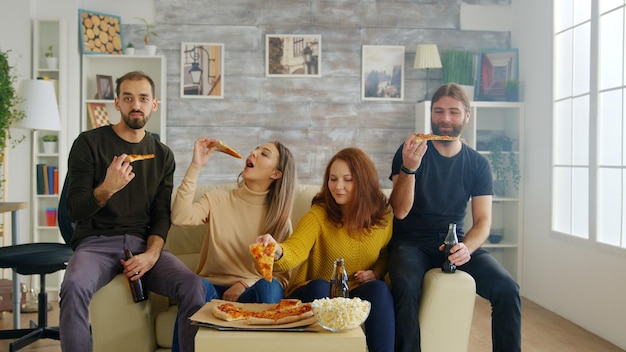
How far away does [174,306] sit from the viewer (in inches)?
120

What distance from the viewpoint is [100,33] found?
548 cm

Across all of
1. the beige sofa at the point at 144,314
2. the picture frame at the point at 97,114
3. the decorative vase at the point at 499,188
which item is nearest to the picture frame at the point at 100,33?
the picture frame at the point at 97,114

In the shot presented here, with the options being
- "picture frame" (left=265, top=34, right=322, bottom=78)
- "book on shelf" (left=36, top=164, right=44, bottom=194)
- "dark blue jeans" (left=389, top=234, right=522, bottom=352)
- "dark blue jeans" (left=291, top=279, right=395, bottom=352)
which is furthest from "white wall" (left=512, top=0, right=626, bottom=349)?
"book on shelf" (left=36, top=164, right=44, bottom=194)

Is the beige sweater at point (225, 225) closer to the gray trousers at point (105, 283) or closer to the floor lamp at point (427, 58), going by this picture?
the gray trousers at point (105, 283)

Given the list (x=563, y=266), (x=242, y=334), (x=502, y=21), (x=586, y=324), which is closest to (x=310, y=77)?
(x=502, y=21)

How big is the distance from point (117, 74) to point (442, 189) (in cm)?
338

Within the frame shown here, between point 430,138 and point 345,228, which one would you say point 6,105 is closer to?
point 345,228

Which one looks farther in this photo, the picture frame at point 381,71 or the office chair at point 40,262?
the picture frame at point 381,71

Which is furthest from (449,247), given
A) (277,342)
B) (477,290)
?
(277,342)

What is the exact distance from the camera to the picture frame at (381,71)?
573cm

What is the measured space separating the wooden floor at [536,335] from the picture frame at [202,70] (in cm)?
204

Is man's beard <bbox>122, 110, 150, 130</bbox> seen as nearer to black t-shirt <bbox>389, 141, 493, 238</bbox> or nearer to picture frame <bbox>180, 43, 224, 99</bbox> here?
black t-shirt <bbox>389, 141, 493, 238</bbox>

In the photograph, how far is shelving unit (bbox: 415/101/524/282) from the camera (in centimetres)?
541

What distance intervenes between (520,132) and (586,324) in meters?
1.68
